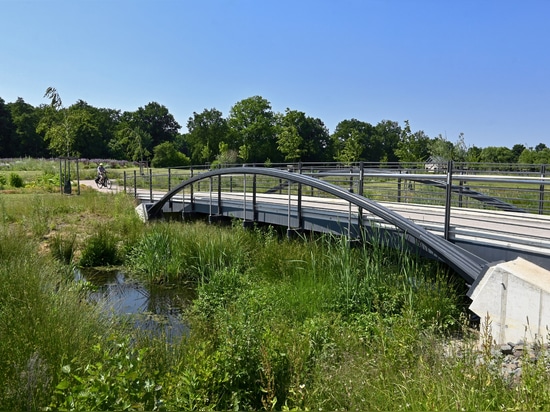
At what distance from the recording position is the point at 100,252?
11.4 m

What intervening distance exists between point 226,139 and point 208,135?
2.88 meters

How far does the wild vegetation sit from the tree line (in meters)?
34.8

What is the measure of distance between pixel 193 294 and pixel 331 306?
3627 mm

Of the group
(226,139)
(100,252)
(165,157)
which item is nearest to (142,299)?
(100,252)

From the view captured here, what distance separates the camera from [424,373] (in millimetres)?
3670

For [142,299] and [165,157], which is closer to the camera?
[142,299]

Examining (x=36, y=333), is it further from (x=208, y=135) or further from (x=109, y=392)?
(x=208, y=135)

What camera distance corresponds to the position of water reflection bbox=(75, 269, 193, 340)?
7120 mm

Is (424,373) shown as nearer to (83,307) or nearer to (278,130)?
(83,307)

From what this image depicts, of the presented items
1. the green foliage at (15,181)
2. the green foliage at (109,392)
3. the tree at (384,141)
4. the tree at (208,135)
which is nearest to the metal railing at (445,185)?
the green foliage at (109,392)

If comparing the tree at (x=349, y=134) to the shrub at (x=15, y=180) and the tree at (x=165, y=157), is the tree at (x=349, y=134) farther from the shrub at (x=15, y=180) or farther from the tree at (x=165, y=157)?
the shrub at (x=15, y=180)

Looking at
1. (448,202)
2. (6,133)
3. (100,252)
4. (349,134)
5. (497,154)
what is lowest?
(100,252)

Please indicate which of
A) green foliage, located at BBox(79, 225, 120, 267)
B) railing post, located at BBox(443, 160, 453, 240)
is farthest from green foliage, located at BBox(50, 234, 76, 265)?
railing post, located at BBox(443, 160, 453, 240)

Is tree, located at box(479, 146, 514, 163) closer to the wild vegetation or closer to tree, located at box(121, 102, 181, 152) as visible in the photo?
the wild vegetation
